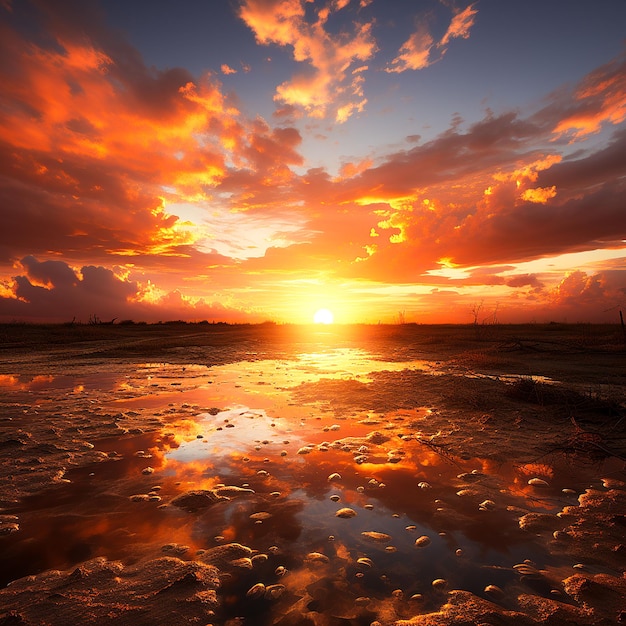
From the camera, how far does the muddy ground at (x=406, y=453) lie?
7.70 feet

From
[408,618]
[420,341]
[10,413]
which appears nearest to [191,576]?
[408,618]

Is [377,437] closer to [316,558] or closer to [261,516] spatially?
[261,516]

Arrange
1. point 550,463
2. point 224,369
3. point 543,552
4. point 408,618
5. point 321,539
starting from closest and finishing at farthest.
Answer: point 408,618 → point 543,552 → point 321,539 → point 550,463 → point 224,369

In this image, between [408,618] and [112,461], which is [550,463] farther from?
[112,461]

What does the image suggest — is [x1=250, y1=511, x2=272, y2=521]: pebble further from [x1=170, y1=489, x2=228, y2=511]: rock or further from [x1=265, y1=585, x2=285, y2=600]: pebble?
[x1=265, y1=585, x2=285, y2=600]: pebble

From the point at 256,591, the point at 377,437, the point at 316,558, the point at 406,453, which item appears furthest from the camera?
the point at 377,437

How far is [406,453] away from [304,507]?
200cm

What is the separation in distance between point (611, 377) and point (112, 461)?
12546mm

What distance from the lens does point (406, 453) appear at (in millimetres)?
5117

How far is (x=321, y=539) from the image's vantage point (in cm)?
316

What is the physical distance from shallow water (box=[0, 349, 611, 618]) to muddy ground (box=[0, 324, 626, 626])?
3.0 inches

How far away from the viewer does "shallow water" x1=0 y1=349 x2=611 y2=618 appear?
2709 millimetres

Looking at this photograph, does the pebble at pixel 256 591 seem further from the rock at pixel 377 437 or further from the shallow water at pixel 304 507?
the rock at pixel 377 437

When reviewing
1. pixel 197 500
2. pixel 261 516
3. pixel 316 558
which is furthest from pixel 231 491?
pixel 316 558
